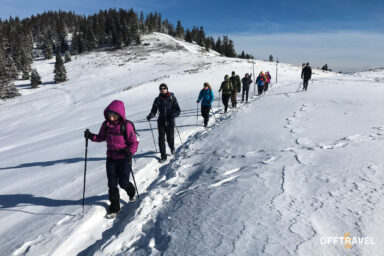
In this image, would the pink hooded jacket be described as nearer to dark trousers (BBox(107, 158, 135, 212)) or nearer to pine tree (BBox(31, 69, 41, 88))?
dark trousers (BBox(107, 158, 135, 212))

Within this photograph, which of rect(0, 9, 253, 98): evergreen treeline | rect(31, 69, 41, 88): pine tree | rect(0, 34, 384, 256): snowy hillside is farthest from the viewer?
rect(0, 9, 253, 98): evergreen treeline

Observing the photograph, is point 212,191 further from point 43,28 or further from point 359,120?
point 43,28

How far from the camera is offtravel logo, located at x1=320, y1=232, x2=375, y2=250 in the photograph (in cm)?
232

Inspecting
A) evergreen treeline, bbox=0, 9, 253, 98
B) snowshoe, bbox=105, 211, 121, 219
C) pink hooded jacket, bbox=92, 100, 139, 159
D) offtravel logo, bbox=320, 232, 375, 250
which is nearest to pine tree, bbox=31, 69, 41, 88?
evergreen treeline, bbox=0, 9, 253, 98

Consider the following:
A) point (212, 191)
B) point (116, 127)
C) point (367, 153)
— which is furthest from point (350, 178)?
point (116, 127)

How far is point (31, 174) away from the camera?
21.6ft

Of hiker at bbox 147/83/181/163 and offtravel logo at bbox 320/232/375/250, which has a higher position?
hiker at bbox 147/83/181/163

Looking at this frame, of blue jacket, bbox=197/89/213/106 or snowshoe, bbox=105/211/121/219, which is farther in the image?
blue jacket, bbox=197/89/213/106

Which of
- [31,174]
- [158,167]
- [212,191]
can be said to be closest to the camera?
[212,191]

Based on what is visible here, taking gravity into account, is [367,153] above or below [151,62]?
below

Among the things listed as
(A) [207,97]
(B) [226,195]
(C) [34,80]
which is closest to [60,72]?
(C) [34,80]

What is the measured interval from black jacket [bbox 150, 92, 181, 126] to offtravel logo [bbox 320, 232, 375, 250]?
15.0ft

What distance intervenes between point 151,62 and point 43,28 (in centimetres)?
7477

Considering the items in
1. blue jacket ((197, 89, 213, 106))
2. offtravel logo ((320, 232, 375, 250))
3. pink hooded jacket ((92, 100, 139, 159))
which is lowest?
offtravel logo ((320, 232, 375, 250))
